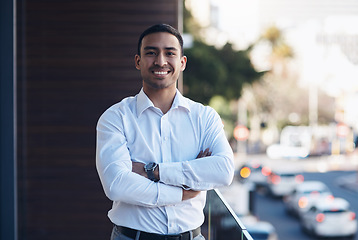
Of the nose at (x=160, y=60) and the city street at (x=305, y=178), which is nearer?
the nose at (x=160, y=60)

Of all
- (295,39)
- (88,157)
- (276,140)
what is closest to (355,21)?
(295,39)

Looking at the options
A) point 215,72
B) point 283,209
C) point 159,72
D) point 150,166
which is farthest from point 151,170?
point 283,209

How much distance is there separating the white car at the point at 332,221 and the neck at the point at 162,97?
12.9m

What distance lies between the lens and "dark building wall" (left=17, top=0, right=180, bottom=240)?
213 inches

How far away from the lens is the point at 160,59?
2068 mm

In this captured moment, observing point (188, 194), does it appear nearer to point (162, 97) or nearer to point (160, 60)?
point (162, 97)

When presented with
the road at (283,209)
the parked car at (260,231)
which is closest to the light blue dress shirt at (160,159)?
the parked car at (260,231)

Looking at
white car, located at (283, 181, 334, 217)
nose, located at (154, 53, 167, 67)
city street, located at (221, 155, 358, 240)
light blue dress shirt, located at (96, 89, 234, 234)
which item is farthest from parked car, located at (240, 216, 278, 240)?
nose, located at (154, 53, 167, 67)

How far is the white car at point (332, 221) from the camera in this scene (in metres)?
14.1

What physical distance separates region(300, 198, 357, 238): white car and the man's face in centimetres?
1297

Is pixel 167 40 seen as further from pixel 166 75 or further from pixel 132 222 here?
pixel 132 222

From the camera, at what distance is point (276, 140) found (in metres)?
45.2

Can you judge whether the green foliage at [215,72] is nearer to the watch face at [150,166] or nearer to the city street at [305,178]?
the city street at [305,178]

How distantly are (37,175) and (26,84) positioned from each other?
992mm
